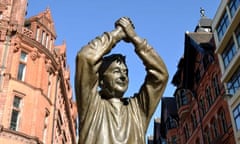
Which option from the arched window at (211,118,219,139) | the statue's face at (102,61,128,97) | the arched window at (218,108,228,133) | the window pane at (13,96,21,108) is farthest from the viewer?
the arched window at (211,118,219,139)

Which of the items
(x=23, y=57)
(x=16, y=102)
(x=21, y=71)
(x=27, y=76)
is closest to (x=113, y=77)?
(x=16, y=102)

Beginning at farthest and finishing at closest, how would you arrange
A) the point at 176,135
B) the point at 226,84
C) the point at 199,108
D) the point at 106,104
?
the point at 176,135, the point at 199,108, the point at 226,84, the point at 106,104

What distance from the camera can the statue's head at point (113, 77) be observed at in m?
3.34

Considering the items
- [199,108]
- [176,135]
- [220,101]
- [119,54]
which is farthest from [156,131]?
[119,54]

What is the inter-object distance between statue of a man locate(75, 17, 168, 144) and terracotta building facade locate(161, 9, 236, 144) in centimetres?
2320

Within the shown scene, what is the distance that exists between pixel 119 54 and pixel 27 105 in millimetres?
21070

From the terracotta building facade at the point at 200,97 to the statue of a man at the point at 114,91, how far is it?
913 inches

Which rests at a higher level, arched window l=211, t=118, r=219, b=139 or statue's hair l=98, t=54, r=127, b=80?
arched window l=211, t=118, r=219, b=139

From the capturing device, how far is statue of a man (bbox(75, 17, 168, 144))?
10.3 ft

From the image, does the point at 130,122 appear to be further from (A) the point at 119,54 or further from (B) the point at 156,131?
(B) the point at 156,131

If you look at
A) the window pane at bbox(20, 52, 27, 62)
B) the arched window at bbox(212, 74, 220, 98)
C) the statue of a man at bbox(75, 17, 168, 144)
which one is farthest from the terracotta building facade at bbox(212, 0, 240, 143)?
the statue of a man at bbox(75, 17, 168, 144)

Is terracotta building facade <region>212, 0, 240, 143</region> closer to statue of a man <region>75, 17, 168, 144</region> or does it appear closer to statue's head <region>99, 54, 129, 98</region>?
statue of a man <region>75, 17, 168, 144</region>

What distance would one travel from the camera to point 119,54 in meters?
3.47

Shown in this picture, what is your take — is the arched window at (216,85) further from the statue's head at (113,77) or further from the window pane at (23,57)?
the statue's head at (113,77)
